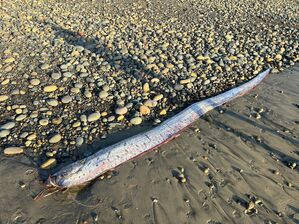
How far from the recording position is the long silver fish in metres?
5.29

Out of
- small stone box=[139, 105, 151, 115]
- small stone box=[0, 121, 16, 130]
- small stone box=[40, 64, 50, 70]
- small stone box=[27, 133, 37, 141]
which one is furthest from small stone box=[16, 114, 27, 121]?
small stone box=[139, 105, 151, 115]

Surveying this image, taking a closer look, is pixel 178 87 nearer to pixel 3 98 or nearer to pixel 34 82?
pixel 34 82

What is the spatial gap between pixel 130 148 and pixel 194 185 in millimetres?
1296

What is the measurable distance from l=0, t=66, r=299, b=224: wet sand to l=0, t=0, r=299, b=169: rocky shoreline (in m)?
0.76

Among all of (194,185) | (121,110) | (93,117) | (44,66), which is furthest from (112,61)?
(194,185)

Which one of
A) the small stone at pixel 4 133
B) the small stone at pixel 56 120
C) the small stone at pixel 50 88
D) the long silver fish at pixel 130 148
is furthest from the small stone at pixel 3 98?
the long silver fish at pixel 130 148

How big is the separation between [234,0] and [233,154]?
9.35m

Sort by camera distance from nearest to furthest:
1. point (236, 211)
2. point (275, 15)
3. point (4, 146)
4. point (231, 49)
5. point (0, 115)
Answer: point (236, 211) < point (4, 146) < point (0, 115) < point (231, 49) < point (275, 15)

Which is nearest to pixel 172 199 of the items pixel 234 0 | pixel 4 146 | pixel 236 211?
pixel 236 211

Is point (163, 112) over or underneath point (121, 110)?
underneath

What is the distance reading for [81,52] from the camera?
8.73 meters

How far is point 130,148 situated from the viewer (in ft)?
19.4

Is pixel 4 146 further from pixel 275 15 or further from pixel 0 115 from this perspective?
pixel 275 15

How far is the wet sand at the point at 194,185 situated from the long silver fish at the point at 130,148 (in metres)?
0.14
